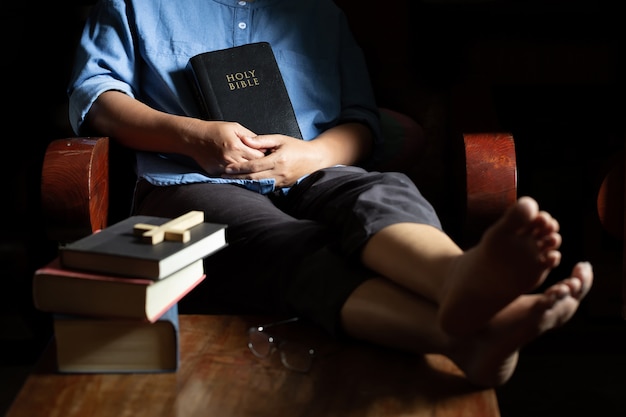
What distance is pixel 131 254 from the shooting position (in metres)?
0.97

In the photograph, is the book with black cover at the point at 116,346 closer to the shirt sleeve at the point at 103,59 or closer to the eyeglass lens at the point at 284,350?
the eyeglass lens at the point at 284,350

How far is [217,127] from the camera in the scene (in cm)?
146

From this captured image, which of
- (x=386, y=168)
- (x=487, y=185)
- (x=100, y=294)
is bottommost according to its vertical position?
(x=386, y=168)

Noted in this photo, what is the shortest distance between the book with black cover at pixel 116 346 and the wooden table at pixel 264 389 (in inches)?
0.5

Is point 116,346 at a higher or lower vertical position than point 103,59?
lower

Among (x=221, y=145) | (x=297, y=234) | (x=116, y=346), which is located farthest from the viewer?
(x=221, y=145)

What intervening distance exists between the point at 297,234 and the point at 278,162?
29cm

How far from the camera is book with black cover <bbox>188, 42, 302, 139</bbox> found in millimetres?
1565

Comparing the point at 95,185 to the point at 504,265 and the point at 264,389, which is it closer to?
the point at 264,389

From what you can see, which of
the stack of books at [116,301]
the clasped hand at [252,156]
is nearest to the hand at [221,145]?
the clasped hand at [252,156]

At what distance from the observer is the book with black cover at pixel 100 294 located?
969mm

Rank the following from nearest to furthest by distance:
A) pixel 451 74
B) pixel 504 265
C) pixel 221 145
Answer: pixel 504 265 < pixel 221 145 < pixel 451 74

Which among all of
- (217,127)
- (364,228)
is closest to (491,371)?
(364,228)

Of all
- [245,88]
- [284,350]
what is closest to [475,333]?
[284,350]
